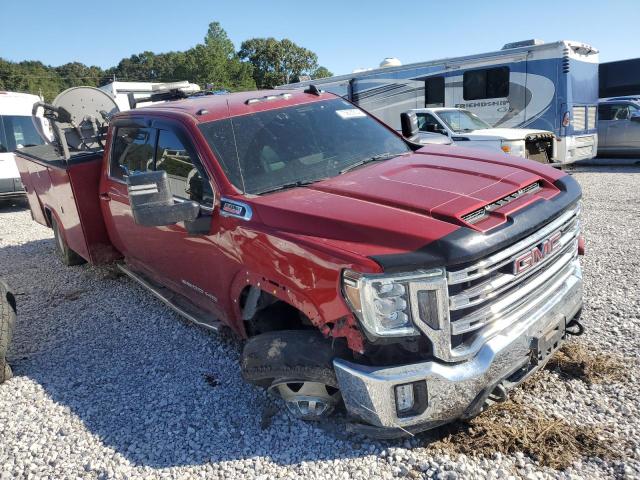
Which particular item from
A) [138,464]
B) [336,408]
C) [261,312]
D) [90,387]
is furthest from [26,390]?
[336,408]

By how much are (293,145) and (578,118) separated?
36.6 feet

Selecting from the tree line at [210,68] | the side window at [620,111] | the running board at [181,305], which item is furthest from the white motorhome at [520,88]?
the running board at [181,305]

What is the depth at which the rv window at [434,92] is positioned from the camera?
13672 mm

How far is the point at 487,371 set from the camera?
2.43m

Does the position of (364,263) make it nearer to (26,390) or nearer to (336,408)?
(336,408)

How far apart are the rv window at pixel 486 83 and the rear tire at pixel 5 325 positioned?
38.9 ft

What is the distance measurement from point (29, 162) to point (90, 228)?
2023mm

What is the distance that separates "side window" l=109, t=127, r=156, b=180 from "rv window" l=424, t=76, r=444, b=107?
1076 cm

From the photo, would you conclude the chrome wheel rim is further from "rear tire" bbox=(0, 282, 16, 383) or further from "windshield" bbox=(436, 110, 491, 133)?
"windshield" bbox=(436, 110, 491, 133)

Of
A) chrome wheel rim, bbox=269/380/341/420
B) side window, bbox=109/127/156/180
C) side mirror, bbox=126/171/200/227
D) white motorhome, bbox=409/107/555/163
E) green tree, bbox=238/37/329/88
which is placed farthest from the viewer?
green tree, bbox=238/37/329/88

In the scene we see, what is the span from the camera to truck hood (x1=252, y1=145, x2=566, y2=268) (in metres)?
2.43

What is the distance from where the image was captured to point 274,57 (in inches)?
2416

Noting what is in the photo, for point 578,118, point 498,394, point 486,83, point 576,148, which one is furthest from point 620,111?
point 498,394

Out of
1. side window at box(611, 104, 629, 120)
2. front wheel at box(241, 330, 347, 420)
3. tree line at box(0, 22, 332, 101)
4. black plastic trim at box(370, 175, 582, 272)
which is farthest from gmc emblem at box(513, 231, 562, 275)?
tree line at box(0, 22, 332, 101)
